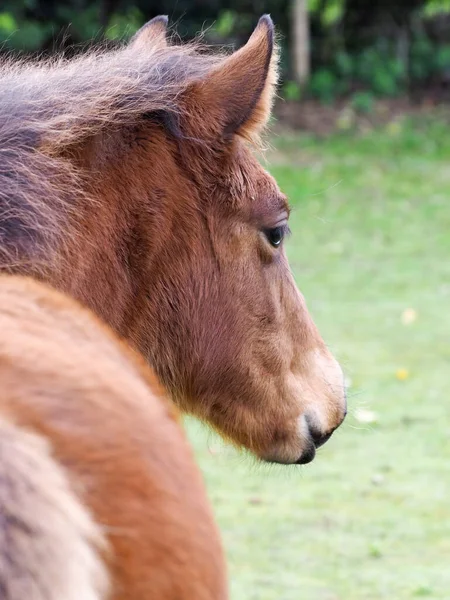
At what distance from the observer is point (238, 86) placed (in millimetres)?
2373

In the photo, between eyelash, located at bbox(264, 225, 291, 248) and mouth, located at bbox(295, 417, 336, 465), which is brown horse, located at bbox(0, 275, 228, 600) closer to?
eyelash, located at bbox(264, 225, 291, 248)

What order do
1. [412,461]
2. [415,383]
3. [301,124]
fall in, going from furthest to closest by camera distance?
[301,124] < [415,383] < [412,461]

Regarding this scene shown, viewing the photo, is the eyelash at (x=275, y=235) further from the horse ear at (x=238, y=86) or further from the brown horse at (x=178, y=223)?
the horse ear at (x=238, y=86)

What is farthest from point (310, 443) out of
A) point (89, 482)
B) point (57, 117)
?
point (89, 482)

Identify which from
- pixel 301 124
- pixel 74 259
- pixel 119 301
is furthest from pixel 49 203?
pixel 301 124

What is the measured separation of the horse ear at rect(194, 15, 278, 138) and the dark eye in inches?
10.1

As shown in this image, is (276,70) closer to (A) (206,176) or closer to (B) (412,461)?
(A) (206,176)

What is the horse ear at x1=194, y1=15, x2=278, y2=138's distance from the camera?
7.79 ft

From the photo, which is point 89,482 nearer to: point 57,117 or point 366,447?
point 57,117

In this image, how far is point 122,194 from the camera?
2.27m

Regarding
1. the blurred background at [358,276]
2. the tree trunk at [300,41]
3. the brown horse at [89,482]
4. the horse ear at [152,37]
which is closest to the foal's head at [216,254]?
the horse ear at [152,37]

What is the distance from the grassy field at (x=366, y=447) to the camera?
4.62 m

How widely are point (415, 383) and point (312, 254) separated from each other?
3.91 metres

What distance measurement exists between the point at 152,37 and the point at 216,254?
0.79m
